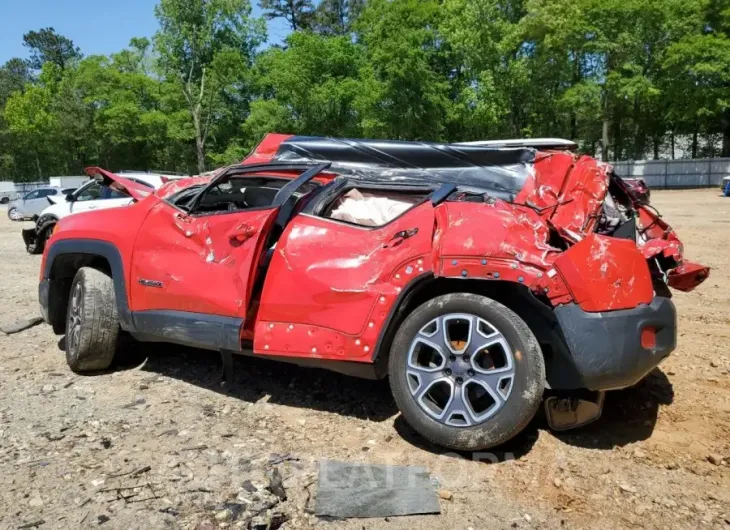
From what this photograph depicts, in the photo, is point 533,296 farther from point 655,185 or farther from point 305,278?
point 655,185

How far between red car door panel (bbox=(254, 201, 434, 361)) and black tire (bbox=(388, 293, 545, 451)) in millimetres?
182

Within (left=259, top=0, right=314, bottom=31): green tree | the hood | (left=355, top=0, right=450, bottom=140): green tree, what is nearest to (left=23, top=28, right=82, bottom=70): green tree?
(left=259, top=0, right=314, bottom=31): green tree

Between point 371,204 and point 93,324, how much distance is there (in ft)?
7.61

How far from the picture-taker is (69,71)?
5791 cm

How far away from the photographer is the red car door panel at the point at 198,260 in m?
3.89

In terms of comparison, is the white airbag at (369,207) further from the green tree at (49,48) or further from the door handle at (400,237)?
the green tree at (49,48)

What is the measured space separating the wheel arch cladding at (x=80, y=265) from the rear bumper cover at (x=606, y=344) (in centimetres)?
306

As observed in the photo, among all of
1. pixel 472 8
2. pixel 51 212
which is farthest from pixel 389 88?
pixel 51 212

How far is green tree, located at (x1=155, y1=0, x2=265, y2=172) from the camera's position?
42250 millimetres

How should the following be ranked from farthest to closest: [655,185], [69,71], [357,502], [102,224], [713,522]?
[69,71]
[655,185]
[102,224]
[357,502]
[713,522]

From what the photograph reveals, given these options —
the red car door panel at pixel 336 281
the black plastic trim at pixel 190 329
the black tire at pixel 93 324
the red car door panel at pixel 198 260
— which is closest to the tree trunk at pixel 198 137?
the black tire at pixel 93 324

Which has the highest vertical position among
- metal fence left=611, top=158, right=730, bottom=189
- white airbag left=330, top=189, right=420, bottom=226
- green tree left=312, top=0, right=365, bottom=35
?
green tree left=312, top=0, right=365, bottom=35

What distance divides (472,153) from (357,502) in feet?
8.45

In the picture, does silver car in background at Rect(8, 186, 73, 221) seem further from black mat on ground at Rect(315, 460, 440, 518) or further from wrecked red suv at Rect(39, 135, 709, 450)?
black mat on ground at Rect(315, 460, 440, 518)
